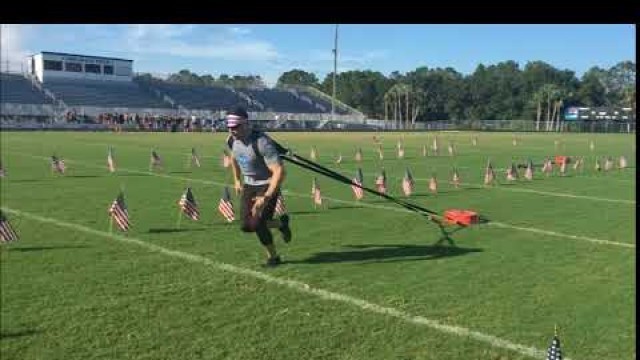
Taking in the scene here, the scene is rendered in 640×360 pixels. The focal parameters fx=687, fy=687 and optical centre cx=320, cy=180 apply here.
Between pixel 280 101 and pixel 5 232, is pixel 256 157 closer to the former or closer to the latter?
pixel 5 232

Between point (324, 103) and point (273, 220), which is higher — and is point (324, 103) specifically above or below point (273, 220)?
above

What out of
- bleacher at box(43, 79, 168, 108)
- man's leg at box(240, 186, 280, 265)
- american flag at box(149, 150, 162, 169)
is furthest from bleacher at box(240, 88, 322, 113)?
man's leg at box(240, 186, 280, 265)

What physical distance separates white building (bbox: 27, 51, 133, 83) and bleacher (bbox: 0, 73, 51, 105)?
2.50m

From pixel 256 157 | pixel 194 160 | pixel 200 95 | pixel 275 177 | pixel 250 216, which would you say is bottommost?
pixel 194 160

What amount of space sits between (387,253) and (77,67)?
74.8 metres

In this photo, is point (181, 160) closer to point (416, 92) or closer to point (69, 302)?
point (69, 302)

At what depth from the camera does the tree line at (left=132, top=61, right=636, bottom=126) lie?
105 m

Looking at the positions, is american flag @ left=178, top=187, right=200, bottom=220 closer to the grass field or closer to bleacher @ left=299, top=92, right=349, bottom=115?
the grass field

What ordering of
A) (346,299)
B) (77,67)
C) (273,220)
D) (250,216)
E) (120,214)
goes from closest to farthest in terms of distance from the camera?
(346,299)
(250,216)
(273,220)
(120,214)
(77,67)

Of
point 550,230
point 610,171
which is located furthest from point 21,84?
point 550,230

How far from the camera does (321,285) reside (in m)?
6.89

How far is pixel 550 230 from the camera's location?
10.8 meters

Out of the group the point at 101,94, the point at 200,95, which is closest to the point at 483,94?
the point at 200,95
